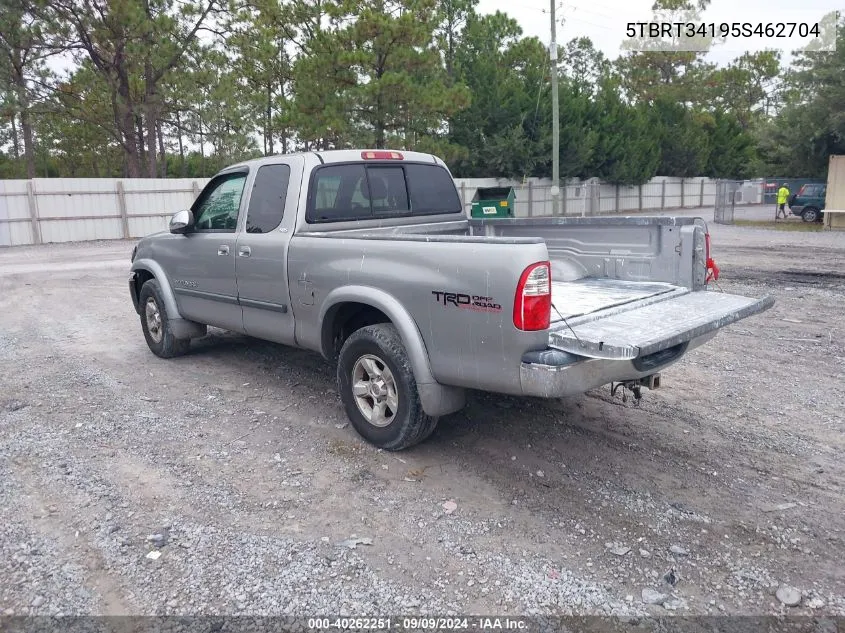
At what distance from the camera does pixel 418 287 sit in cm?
410

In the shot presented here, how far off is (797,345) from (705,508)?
Answer: 4.21 metres

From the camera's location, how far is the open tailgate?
3520mm

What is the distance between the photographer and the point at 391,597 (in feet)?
10.1

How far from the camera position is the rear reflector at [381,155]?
18.5 ft

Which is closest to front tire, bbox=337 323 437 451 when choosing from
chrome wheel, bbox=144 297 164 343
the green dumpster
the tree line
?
chrome wheel, bbox=144 297 164 343

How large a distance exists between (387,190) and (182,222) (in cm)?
187

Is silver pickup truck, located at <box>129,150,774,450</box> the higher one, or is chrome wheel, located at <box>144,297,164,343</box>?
silver pickup truck, located at <box>129,150,774,450</box>

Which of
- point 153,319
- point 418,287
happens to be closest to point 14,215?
point 153,319

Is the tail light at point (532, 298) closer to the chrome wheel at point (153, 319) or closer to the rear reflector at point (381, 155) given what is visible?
the rear reflector at point (381, 155)

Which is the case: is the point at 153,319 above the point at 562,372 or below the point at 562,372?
below

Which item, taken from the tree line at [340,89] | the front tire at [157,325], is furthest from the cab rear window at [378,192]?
the tree line at [340,89]

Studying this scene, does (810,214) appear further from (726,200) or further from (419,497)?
(419,497)

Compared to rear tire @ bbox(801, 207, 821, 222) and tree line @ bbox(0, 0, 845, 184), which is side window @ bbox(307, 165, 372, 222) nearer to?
tree line @ bbox(0, 0, 845, 184)

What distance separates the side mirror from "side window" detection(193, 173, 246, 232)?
0.30 ft
